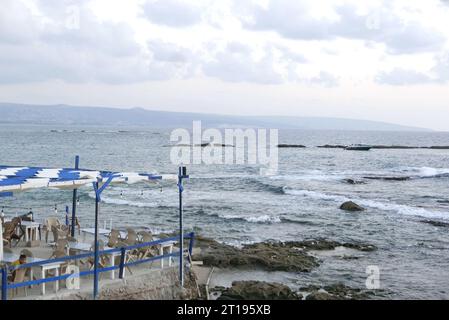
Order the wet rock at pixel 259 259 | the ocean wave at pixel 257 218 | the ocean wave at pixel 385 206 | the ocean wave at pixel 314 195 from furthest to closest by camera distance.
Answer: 1. the ocean wave at pixel 314 195
2. the ocean wave at pixel 385 206
3. the ocean wave at pixel 257 218
4. the wet rock at pixel 259 259

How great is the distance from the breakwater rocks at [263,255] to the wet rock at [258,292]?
2.67 metres

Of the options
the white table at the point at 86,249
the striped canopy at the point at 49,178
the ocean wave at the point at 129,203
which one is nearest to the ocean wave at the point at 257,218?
the ocean wave at the point at 129,203

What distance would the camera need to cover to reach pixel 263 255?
61.8ft

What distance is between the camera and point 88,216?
29.0 meters

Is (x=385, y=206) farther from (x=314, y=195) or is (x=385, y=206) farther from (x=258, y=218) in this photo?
(x=258, y=218)

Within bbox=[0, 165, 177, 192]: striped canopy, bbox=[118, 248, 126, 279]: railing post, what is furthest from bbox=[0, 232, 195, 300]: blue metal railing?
bbox=[0, 165, 177, 192]: striped canopy

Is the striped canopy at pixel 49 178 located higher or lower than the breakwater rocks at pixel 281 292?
higher

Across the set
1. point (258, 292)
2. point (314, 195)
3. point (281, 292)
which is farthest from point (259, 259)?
point (314, 195)

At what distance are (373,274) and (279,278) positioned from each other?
12.0ft

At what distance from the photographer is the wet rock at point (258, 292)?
14406mm

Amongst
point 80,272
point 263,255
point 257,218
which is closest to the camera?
point 80,272

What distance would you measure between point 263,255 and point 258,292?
426 centimetres

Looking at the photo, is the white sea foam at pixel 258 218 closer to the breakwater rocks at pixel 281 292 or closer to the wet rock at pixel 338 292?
the wet rock at pixel 338 292
